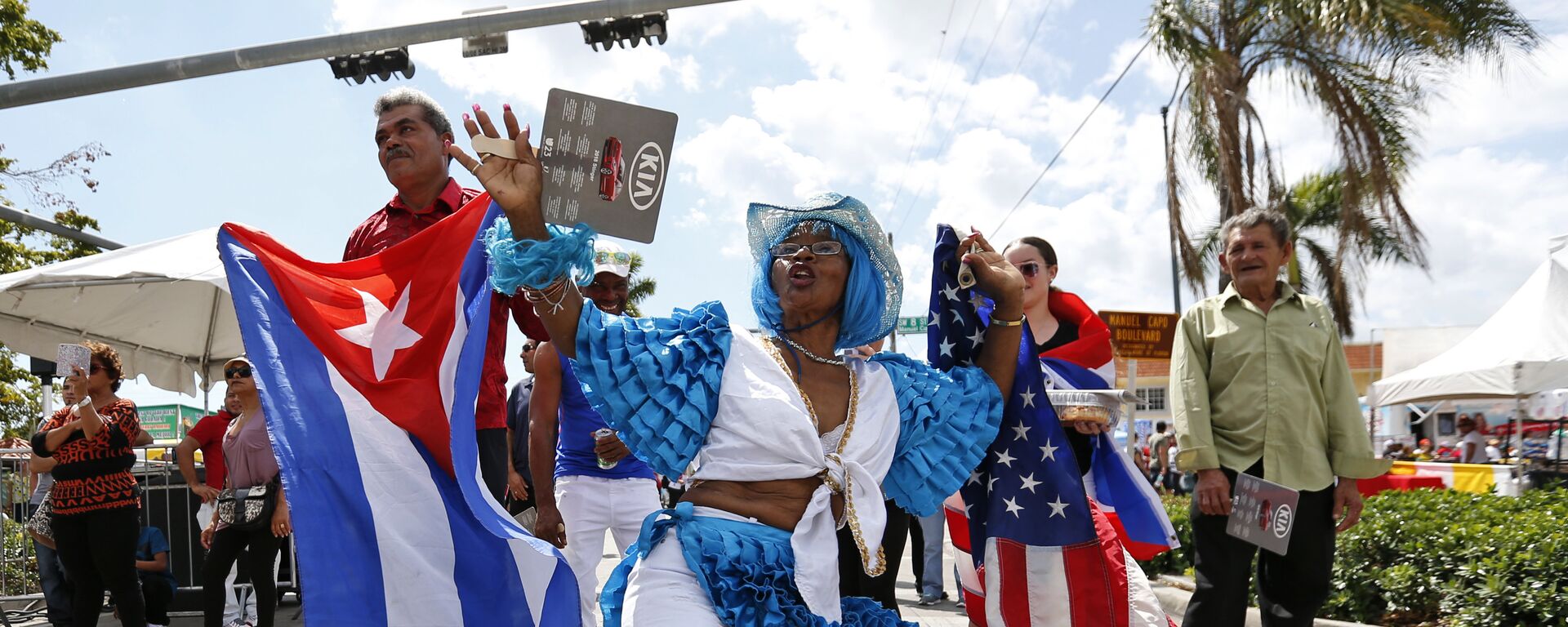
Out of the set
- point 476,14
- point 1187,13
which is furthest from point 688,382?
point 1187,13

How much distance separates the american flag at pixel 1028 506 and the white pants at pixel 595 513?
197cm

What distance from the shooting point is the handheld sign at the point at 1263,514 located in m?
4.69

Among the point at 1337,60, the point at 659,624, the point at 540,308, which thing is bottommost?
the point at 659,624

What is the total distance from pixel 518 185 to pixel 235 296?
1343 millimetres

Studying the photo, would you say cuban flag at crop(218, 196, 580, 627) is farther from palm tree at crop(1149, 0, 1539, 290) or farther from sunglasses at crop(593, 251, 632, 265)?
palm tree at crop(1149, 0, 1539, 290)

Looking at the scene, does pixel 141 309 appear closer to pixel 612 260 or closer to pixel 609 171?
pixel 612 260

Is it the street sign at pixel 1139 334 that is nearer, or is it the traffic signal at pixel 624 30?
the traffic signal at pixel 624 30

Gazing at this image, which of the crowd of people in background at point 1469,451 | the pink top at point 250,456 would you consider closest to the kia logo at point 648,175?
the pink top at point 250,456

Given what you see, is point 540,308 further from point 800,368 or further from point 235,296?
point 235,296

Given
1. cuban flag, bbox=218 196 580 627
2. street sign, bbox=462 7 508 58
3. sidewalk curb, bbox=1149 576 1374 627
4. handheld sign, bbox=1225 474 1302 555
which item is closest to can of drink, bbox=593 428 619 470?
cuban flag, bbox=218 196 580 627

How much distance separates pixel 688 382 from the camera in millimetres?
2965

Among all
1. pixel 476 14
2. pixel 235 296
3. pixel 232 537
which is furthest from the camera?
pixel 476 14

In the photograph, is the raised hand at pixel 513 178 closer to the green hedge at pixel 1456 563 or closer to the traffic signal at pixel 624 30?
the green hedge at pixel 1456 563

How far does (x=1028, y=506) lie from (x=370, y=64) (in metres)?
8.41
